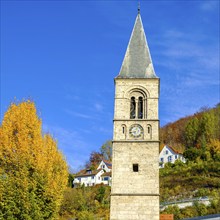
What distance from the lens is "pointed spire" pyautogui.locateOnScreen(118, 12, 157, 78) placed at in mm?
30422

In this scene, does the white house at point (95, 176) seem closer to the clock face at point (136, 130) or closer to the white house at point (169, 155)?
the white house at point (169, 155)

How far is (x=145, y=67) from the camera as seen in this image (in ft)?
101

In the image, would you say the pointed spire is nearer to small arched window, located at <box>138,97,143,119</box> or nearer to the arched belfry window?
the arched belfry window

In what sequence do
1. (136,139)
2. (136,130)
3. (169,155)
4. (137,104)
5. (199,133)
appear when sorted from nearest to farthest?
(136,139) → (136,130) → (137,104) → (169,155) → (199,133)

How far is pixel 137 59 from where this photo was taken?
31219 mm

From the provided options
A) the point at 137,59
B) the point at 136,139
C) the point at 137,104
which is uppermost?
the point at 137,59

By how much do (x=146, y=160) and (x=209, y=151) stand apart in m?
45.1

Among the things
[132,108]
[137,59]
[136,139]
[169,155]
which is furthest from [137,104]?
[169,155]

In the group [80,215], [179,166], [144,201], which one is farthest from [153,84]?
[179,166]

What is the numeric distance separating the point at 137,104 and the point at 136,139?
8.32 feet

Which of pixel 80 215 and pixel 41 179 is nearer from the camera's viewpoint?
pixel 41 179

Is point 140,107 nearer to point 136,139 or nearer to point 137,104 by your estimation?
point 137,104

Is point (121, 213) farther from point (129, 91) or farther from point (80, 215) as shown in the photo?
point (80, 215)

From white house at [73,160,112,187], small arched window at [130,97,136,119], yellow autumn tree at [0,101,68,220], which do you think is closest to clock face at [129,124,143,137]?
small arched window at [130,97,136,119]
